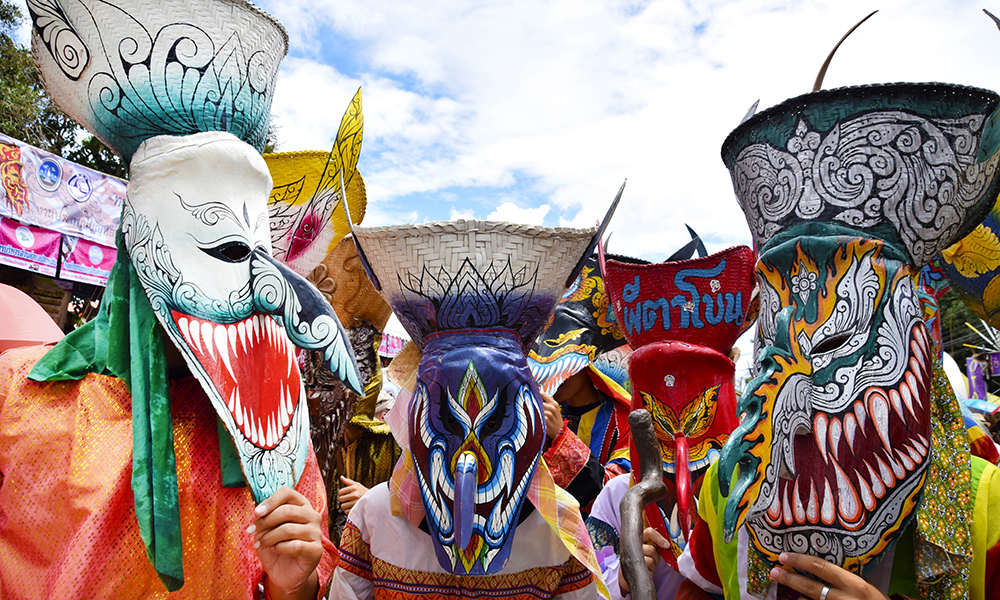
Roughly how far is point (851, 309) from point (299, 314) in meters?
A: 1.36

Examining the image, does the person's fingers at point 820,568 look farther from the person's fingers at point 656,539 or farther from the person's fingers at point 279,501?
the person's fingers at point 279,501

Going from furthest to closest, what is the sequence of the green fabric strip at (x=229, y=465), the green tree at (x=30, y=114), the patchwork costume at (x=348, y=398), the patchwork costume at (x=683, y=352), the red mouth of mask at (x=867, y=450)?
the green tree at (x=30, y=114)
the patchwork costume at (x=348, y=398)
the patchwork costume at (x=683, y=352)
the green fabric strip at (x=229, y=465)
the red mouth of mask at (x=867, y=450)

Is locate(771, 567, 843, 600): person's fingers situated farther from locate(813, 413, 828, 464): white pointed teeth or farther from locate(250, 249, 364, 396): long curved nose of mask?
locate(250, 249, 364, 396): long curved nose of mask

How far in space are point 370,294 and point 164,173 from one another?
1770 millimetres

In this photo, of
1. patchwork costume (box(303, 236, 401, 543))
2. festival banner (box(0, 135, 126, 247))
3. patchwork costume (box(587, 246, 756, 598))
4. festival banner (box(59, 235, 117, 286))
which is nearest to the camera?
patchwork costume (box(587, 246, 756, 598))

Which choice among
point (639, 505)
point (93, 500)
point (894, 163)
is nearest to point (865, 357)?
point (894, 163)

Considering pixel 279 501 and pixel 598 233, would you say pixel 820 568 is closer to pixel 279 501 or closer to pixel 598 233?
pixel 598 233

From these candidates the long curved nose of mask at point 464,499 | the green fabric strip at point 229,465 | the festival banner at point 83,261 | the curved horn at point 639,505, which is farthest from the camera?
the festival banner at point 83,261

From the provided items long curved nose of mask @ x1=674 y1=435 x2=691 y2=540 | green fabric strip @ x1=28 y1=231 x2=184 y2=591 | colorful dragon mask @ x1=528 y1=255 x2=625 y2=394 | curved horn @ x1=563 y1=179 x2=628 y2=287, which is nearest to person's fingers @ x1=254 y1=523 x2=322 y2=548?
green fabric strip @ x1=28 y1=231 x2=184 y2=591

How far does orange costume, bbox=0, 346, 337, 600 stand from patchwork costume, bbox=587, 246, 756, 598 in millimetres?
1509

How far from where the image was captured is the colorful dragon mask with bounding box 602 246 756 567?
8.92 ft

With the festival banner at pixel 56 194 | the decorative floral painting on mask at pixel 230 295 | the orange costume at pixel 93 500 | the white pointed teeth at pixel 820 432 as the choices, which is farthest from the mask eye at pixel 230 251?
the festival banner at pixel 56 194

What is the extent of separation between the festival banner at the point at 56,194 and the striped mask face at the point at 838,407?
7.39 metres

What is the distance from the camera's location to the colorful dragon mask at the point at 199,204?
1.58m
